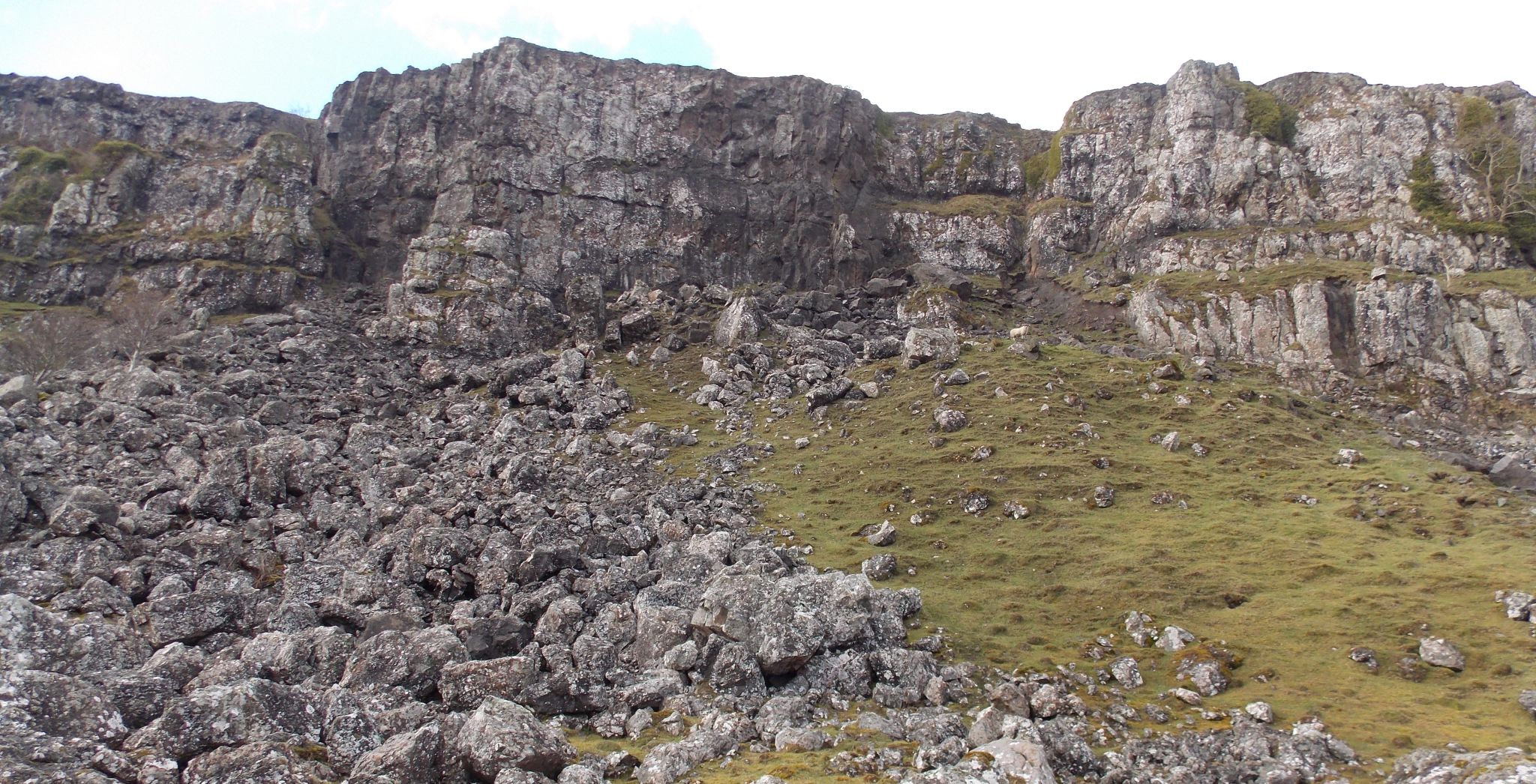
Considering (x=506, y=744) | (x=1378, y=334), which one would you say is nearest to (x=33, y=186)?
(x=506, y=744)

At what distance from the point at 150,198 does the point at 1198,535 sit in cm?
12021

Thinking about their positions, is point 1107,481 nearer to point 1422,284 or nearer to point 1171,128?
point 1422,284

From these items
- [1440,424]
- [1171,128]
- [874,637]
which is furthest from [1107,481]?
[1171,128]

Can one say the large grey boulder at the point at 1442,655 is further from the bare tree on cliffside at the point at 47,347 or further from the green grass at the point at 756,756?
the bare tree on cliffside at the point at 47,347

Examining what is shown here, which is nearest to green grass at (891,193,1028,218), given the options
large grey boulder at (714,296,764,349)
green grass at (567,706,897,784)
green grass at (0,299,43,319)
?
large grey boulder at (714,296,764,349)

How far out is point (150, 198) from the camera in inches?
3996

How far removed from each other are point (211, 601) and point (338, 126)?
103m

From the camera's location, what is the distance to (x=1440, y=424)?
65938mm

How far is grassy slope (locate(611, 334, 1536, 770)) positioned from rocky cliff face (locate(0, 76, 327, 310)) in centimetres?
6029

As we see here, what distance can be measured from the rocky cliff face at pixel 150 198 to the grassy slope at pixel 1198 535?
60.3 metres

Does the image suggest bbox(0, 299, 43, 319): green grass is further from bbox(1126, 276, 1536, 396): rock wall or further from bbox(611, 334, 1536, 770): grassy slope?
bbox(1126, 276, 1536, 396): rock wall

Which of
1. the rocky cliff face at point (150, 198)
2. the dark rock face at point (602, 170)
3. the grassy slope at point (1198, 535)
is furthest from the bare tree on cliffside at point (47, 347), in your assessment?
the grassy slope at point (1198, 535)

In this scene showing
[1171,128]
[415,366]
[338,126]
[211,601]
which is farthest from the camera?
[338,126]

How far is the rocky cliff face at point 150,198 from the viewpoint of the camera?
92750 mm
